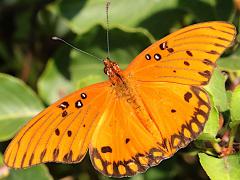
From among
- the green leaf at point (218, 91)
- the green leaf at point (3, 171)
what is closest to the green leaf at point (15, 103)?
the green leaf at point (3, 171)

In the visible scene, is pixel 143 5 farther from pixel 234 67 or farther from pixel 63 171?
pixel 63 171

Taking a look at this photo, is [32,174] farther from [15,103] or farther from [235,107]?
[235,107]

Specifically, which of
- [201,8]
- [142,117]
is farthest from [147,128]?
[201,8]

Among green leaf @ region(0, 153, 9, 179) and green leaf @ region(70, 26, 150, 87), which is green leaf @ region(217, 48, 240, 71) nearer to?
green leaf @ region(70, 26, 150, 87)

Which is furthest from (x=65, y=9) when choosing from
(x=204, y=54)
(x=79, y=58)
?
(x=204, y=54)

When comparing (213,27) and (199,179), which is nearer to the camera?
(213,27)

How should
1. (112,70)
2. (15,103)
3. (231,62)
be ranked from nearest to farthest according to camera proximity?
(112,70) → (231,62) → (15,103)

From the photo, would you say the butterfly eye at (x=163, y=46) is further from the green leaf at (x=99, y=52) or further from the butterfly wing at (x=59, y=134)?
the green leaf at (x=99, y=52)
